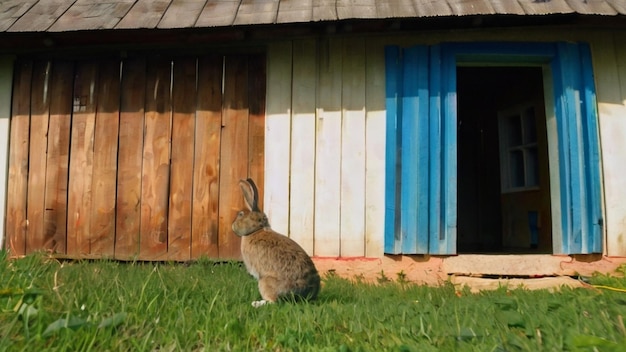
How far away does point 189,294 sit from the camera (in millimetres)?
3225

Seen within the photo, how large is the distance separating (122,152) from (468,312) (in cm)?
409

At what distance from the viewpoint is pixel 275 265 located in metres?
3.53

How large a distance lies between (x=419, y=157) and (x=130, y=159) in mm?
3160

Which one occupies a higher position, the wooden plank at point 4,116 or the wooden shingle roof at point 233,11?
the wooden shingle roof at point 233,11

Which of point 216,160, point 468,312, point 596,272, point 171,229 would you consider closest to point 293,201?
point 216,160

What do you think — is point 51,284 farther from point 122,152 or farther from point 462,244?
point 462,244

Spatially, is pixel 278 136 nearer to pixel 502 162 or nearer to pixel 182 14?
pixel 182 14

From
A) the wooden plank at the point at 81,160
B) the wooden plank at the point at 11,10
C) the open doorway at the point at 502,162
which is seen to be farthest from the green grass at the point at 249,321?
the open doorway at the point at 502,162

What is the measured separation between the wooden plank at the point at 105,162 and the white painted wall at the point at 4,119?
101 centimetres

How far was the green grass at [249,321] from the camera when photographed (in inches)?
92.3

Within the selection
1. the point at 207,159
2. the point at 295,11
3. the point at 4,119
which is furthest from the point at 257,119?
the point at 4,119

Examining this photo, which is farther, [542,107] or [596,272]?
[542,107]

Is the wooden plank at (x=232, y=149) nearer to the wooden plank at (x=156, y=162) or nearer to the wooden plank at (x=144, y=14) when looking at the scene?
the wooden plank at (x=156, y=162)

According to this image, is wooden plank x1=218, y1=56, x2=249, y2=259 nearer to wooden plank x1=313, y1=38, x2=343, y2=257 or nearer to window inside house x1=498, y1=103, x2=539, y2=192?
wooden plank x1=313, y1=38, x2=343, y2=257
